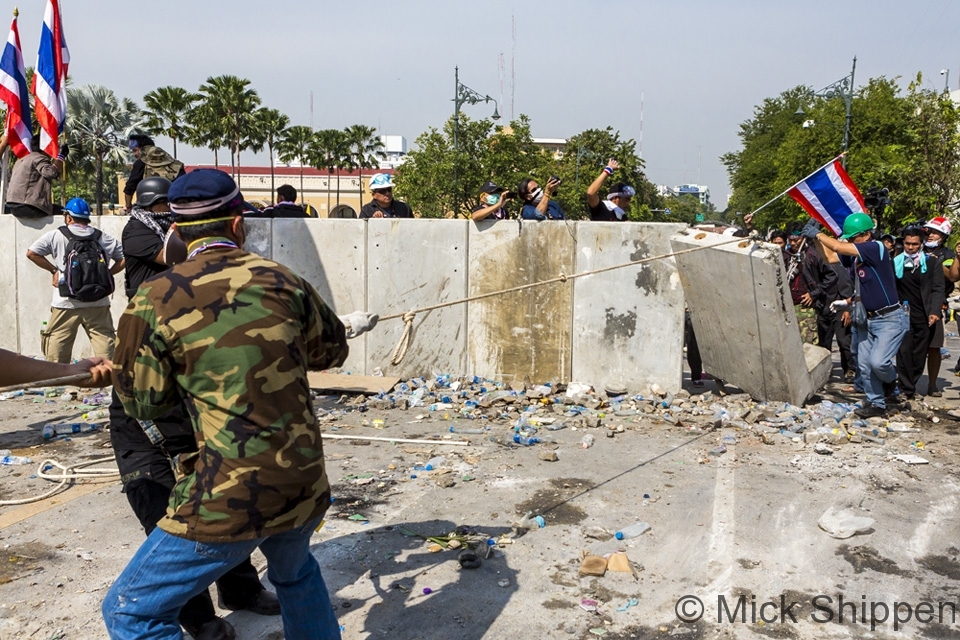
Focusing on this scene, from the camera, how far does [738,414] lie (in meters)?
6.93

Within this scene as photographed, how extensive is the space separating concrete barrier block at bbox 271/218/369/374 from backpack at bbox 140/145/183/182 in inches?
48.0

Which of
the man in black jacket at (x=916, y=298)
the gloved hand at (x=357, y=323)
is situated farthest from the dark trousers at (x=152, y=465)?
the man in black jacket at (x=916, y=298)

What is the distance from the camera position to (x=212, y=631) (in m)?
3.27

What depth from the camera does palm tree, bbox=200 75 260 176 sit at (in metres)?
49.1

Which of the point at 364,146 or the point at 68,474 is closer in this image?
the point at 68,474

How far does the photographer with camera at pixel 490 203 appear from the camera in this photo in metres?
8.06

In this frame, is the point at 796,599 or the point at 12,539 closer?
the point at 796,599

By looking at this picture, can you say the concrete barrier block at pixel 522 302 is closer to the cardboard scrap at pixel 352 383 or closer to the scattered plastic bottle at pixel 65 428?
the cardboard scrap at pixel 352 383

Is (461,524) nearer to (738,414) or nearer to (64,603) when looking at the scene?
(64,603)

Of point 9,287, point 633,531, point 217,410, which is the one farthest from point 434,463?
point 9,287

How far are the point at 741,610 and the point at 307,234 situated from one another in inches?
238

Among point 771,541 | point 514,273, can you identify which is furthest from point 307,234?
point 771,541

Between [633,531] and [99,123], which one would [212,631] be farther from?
[99,123]

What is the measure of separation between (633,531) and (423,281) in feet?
13.8
